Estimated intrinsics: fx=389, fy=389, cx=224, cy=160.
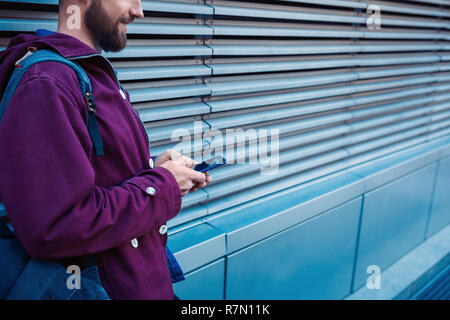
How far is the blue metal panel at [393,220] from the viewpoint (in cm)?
411

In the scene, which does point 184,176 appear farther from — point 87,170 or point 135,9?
point 135,9

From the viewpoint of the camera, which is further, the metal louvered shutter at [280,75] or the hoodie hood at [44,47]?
the metal louvered shutter at [280,75]

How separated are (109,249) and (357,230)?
3.10 m

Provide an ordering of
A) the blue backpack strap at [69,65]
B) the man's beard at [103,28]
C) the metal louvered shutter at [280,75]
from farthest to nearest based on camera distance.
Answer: the metal louvered shutter at [280,75] → the man's beard at [103,28] → the blue backpack strap at [69,65]

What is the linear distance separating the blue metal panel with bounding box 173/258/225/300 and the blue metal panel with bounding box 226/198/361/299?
7cm

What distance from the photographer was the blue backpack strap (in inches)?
48.6

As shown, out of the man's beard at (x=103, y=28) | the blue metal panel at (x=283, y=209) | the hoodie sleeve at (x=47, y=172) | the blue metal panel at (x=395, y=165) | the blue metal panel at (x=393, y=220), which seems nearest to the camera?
the hoodie sleeve at (x=47, y=172)

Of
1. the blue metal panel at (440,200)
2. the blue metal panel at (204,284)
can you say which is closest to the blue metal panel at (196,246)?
the blue metal panel at (204,284)

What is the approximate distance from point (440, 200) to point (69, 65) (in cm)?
544

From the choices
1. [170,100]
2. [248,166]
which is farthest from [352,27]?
[170,100]

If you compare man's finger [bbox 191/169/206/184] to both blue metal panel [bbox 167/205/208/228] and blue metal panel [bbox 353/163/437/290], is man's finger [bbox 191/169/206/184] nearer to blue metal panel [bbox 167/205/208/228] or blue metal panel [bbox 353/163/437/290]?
blue metal panel [bbox 167/205/208/228]

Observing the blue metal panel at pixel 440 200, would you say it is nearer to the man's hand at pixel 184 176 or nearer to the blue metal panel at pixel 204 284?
the blue metal panel at pixel 204 284

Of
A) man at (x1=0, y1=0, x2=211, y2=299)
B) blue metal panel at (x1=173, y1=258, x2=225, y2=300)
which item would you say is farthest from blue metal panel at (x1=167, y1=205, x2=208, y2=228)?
man at (x1=0, y1=0, x2=211, y2=299)

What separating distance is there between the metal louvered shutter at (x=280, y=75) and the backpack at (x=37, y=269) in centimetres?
77
